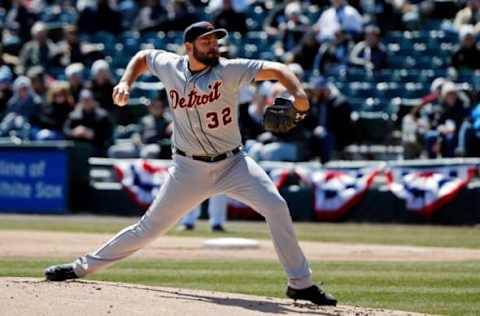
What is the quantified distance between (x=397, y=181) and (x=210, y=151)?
31.9 feet

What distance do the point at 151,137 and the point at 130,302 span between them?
11932mm

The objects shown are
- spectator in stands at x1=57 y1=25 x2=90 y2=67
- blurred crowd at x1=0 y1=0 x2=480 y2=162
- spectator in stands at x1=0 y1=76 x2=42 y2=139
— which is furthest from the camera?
spectator in stands at x1=57 y1=25 x2=90 y2=67

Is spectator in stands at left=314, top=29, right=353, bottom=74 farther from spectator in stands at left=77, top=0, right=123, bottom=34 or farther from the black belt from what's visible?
the black belt

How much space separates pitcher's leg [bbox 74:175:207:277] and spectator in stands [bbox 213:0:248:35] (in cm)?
1331

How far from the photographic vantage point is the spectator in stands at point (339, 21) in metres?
20.5

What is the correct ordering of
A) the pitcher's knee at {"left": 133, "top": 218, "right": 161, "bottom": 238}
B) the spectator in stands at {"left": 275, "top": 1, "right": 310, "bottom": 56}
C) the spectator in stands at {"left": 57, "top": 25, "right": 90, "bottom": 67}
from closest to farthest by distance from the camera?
the pitcher's knee at {"left": 133, "top": 218, "right": 161, "bottom": 238}
the spectator in stands at {"left": 275, "top": 1, "right": 310, "bottom": 56}
the spectator in stands at {"left": 57, "top": 25, "right": 90, "bottom": 67}

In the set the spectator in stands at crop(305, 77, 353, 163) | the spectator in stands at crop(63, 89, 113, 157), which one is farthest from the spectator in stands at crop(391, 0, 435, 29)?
the spectator in stands at crop(63, 89, 113, 157)

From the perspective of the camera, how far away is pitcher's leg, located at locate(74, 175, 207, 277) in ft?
28.3

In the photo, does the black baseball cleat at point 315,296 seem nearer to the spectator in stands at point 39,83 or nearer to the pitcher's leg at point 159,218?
the pitcher's leg at point 159,218

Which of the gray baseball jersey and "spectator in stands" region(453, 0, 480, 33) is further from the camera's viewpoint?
"spectator in stands" region(453, 0, 480, 33)

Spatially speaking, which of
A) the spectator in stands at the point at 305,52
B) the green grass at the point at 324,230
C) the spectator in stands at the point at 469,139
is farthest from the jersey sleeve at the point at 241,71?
the spectator in stands at the point at 305,52

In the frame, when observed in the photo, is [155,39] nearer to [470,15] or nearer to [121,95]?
[470,15]

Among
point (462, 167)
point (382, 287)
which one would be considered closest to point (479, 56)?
point (462, 167)

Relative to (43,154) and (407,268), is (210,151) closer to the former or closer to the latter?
(407,268)
